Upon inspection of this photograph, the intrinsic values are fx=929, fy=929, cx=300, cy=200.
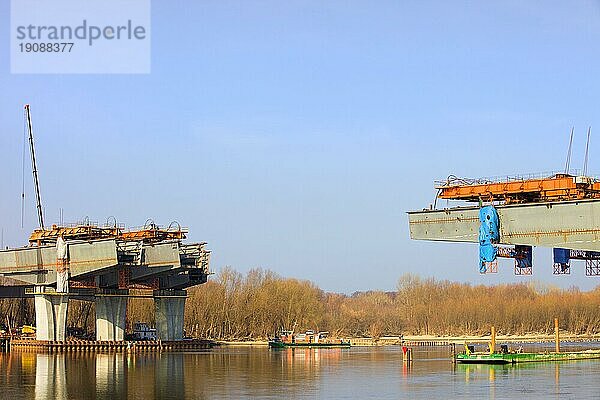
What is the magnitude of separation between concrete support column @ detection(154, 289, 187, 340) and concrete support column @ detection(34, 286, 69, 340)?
10.2 m

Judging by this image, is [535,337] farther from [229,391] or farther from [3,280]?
[229,391]

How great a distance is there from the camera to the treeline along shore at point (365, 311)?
122125 millimetres


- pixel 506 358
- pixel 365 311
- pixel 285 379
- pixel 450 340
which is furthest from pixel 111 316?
pixel 365 311

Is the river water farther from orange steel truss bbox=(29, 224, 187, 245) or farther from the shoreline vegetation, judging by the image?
the shoreline vegetation

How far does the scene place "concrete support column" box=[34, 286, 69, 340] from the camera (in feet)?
276

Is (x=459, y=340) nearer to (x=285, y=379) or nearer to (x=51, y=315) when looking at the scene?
(x=51, y=315)

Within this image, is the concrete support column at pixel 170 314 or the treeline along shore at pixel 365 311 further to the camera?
the treeline along shore at pixel 365 311

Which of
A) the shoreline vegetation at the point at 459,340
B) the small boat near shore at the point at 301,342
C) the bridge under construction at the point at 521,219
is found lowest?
the shoreline vegetation at the point at 459,340

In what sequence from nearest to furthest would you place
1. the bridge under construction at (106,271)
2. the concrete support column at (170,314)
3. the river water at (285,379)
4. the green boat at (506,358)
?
1. the river water at (285,379)
2. the green boat at (506,358)
3. the bridge under construction at (106,271)
4. the concrete support column at (170,314)

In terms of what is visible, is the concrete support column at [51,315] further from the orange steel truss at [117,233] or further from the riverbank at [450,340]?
the riverbank at [450,340]

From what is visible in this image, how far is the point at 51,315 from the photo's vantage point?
3329 inches

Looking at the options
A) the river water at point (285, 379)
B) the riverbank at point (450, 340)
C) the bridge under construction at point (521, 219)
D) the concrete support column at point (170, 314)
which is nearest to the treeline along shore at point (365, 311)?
the riverbank at point (450, 340)

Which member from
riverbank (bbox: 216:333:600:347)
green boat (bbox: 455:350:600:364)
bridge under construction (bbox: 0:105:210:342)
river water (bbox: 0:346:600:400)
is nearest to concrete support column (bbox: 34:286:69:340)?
bridge under construction (bbox: 0:105:210:342)

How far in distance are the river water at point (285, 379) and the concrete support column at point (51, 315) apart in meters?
12.2
